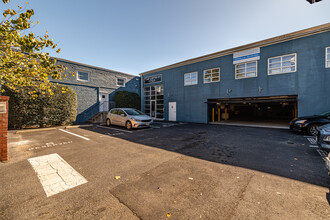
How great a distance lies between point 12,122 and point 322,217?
15883 millimetres

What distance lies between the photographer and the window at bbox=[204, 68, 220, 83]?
45.1 ft

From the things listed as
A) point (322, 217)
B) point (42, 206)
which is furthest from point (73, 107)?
point (322, 217)

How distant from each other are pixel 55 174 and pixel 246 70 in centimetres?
1427

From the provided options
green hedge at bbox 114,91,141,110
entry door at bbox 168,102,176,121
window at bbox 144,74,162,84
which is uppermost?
window at bbox 144,74,162,84

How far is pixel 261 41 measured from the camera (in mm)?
11227

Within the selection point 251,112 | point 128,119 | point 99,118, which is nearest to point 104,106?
point 99,118

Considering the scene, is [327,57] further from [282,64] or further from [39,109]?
[39,109]

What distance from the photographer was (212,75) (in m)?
14.1

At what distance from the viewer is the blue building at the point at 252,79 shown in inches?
378

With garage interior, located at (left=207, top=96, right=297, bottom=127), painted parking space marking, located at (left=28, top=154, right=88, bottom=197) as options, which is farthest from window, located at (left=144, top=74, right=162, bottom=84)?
painted parking space marking, located at (left=28, top=154, right=88, bottom=197)

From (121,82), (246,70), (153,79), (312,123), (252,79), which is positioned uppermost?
(153,79)

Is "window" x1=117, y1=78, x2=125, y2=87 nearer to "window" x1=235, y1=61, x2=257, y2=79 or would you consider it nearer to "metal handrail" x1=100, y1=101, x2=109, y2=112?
"metal handrail" x1=100, y1=101, x2=109, y2=112

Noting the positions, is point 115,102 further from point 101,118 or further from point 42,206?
point 42,206

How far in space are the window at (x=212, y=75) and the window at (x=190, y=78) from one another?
1.16 m
